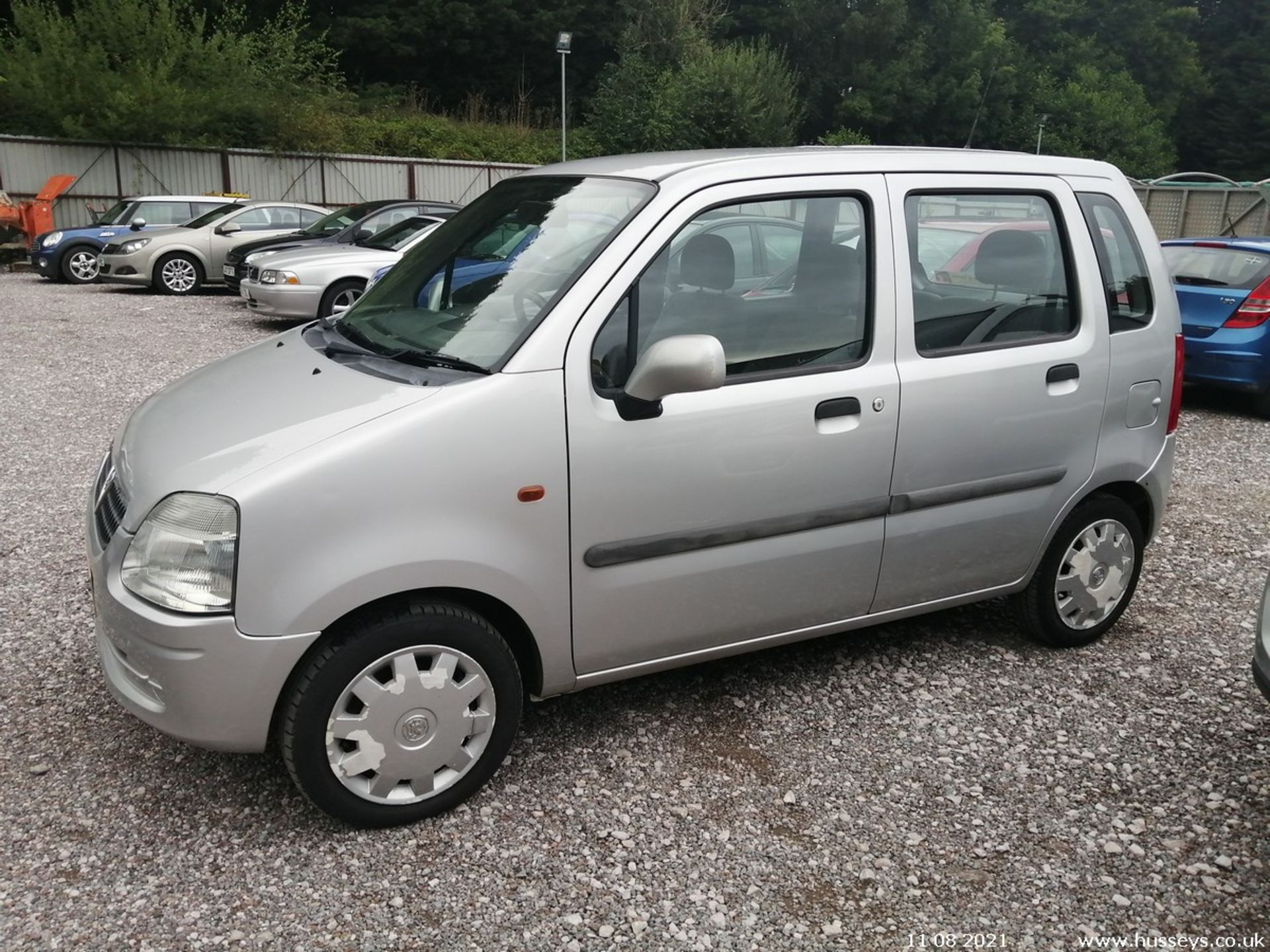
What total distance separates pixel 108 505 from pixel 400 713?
1107 mm

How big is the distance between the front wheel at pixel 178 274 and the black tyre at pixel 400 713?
49.9ft

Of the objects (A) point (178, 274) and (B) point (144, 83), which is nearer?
(A) point (178, 274)

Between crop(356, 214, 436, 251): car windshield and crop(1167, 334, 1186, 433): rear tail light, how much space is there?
34.7 ft

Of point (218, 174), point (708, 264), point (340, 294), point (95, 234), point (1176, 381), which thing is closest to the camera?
point (708, 264)

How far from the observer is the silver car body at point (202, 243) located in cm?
1625

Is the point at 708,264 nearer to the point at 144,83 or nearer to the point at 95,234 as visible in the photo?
the point at 95,234

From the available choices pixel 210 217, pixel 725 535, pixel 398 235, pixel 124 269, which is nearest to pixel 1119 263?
pixel 725 535

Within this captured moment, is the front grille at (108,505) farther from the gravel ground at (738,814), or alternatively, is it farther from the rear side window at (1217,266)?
the rear side window at (1217,266)

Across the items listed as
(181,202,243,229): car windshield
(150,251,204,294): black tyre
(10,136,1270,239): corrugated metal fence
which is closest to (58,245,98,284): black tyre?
(181,202,243,229): car windshield

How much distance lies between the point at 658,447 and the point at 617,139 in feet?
119

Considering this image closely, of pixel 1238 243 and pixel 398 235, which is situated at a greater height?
pixel 1238 243

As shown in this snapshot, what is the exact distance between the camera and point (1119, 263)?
4.18m

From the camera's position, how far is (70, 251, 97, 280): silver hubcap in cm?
1792

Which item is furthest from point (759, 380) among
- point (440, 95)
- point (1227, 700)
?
point (440, 95)
